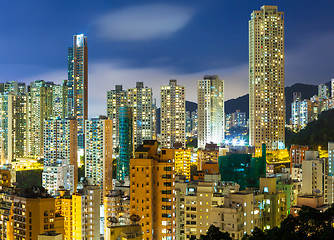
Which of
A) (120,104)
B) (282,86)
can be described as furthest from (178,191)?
(120,104)

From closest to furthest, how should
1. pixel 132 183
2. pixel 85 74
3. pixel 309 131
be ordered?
pixel 132 183 < pixel 309 131 < pixel 85 74

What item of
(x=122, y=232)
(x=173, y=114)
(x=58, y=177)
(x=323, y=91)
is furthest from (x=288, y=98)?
(x=122, y=232)

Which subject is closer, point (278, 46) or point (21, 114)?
point (278, 46)

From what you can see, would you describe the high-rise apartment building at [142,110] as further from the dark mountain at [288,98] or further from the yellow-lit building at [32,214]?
the yellow-lit building at [32,214]

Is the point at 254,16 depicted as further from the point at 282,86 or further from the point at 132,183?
the point at 132,183

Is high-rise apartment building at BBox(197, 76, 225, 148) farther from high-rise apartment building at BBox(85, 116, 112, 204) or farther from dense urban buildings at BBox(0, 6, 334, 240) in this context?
high-rise apartment building at BBox(85, 116, 112, 204)

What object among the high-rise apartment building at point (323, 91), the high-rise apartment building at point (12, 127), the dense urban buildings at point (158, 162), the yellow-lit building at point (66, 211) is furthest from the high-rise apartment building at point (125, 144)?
the high-rise apartment building at point (323, 91)
